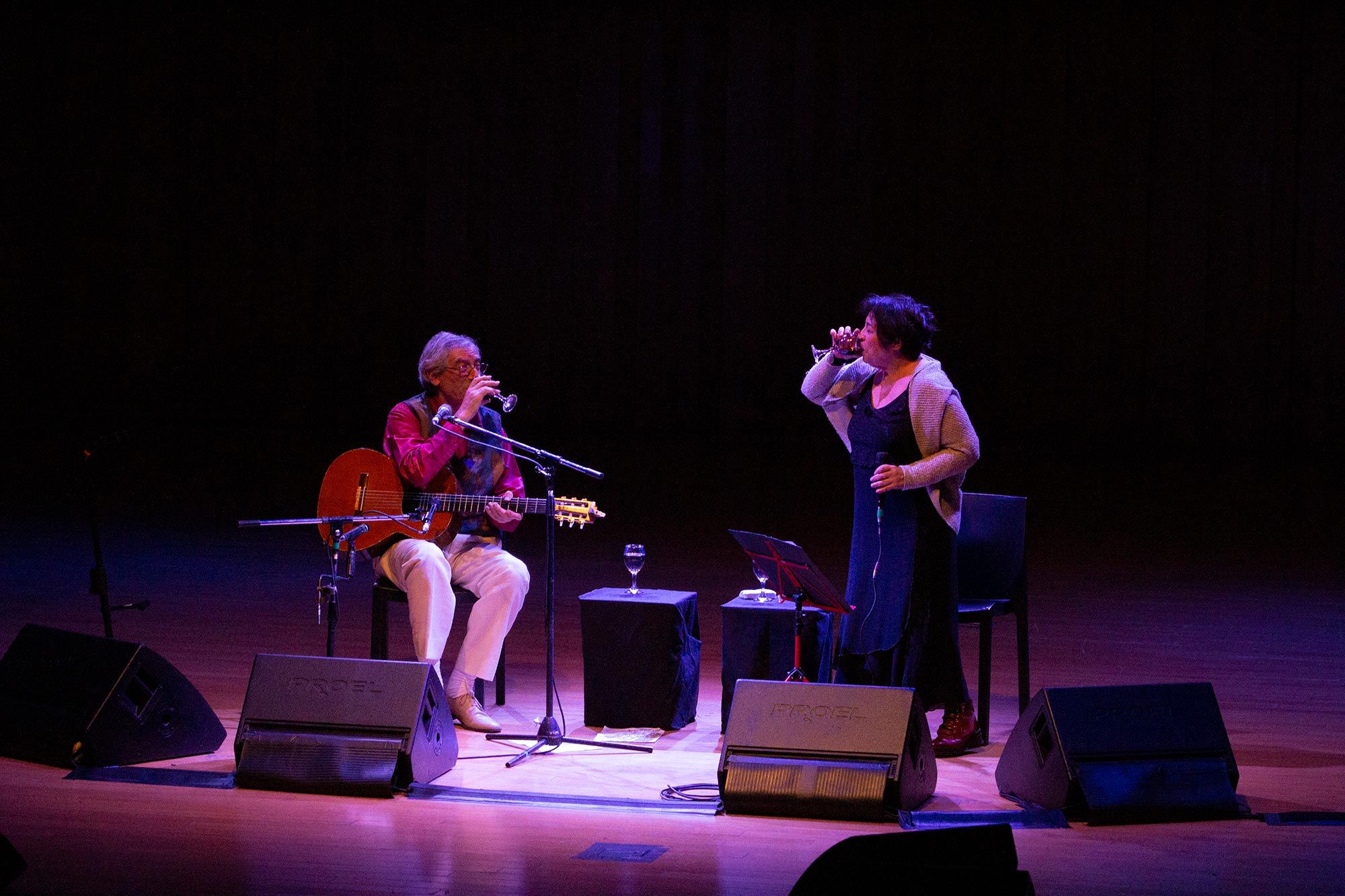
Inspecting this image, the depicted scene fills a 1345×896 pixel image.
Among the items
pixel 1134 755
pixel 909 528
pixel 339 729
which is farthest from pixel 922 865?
pixel 909 528

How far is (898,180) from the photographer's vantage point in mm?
12352

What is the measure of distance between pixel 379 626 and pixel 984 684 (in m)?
1.96

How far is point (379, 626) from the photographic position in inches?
176

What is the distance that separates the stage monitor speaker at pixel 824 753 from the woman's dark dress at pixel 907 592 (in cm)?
52

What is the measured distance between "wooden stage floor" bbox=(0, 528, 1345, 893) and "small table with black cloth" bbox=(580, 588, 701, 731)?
0.06 m

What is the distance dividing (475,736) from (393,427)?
1054 mm

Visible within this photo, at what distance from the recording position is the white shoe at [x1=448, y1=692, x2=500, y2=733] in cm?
441

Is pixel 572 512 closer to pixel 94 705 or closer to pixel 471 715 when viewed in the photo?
pixel 471 715

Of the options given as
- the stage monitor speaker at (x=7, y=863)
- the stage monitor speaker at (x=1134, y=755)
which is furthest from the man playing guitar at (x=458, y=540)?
the stage monitor speaker at (x=7, y=863)

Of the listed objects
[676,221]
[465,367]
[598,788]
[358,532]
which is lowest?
[598,788]

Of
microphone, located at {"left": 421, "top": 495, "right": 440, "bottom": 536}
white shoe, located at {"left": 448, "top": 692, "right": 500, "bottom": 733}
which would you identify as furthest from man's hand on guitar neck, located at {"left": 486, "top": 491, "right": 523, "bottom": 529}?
white shoe, located at {"left": 448, "top": 692, "right": 500, "bottom": 733}

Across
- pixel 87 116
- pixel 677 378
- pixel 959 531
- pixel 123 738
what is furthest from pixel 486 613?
pixel 87 116

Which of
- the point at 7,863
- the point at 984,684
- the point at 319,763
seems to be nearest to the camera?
the point at 7,863

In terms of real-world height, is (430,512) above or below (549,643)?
above
